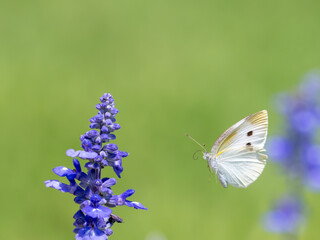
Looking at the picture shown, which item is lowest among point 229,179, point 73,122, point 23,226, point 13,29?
point 229,179

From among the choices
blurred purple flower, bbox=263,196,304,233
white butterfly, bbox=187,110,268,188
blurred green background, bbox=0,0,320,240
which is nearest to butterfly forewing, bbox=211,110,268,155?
white butterfly, bbox=187,110,268,188

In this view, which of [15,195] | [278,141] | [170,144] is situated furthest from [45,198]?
[278,141]

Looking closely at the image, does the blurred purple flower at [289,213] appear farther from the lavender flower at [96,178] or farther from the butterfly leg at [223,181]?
the lavender flower at [96,178]

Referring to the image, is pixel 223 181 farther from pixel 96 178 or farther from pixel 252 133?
pixel 96 178

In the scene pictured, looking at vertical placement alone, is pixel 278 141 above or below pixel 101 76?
below

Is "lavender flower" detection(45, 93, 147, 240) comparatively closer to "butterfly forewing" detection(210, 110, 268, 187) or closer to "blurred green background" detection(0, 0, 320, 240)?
"butterfly forewing" detection(210, 110, 268, 187)

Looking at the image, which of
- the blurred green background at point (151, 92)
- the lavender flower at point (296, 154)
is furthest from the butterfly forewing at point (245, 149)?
the blurred green background at point (151, 92)

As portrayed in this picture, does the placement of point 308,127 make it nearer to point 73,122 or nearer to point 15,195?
point 15,195

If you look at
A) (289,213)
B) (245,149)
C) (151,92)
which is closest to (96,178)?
(245,149)
